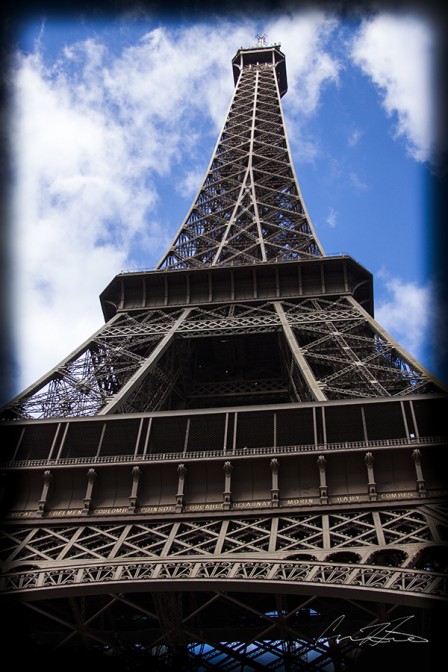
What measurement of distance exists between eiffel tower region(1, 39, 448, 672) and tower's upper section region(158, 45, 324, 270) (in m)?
10.1

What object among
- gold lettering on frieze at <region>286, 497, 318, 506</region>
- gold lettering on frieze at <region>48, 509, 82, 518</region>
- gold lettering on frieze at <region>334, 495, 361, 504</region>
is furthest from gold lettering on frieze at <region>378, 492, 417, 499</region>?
gold lettering on frieze at <region>48, 509, 82, 518</region>

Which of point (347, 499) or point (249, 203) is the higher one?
point (249, 203)

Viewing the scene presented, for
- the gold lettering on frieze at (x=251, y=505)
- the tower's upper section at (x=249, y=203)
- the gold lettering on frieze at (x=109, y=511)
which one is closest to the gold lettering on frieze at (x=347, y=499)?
the gold lettering on frieze at (x=251, y=505)

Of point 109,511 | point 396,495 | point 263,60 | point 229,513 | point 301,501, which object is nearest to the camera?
point 396,495

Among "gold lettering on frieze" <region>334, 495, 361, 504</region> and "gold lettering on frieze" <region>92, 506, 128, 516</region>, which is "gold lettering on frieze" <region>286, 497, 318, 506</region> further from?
"gold lettering on frieze" <region>92, 506, 128, 516</region>

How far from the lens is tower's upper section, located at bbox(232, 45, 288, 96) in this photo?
3063 inches

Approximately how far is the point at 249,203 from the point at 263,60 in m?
34.4

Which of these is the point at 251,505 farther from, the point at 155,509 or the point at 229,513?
the point at 155,509

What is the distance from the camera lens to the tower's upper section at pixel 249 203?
43.8 m

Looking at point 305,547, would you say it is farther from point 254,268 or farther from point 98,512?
point 254,268

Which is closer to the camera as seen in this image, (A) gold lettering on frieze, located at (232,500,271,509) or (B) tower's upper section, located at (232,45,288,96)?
(A) gold lettering on frieze, located at (232,500,271,509)

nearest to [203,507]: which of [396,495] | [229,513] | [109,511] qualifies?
[229,513]

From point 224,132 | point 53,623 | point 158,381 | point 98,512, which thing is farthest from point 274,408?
point 224,132

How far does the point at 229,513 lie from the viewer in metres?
20.2
